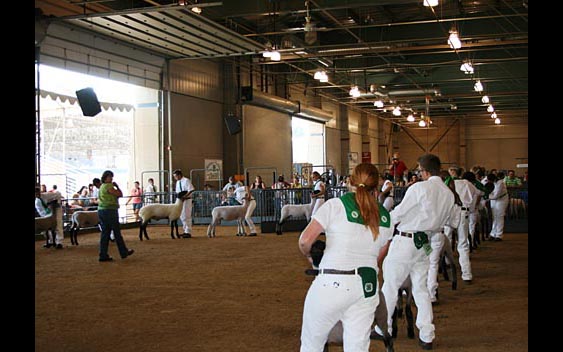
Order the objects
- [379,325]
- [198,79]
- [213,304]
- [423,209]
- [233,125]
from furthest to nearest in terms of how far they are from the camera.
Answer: [198,79]
[233,125]
[213,304]
[423,209]
[379,325]

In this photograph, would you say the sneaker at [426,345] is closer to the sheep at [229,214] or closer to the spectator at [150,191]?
the sheep at [229,214]

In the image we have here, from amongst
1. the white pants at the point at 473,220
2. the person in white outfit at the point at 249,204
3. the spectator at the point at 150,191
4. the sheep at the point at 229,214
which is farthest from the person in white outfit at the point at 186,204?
the white pants at the point at 473,220

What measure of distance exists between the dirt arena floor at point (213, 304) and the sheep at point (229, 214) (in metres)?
3.93

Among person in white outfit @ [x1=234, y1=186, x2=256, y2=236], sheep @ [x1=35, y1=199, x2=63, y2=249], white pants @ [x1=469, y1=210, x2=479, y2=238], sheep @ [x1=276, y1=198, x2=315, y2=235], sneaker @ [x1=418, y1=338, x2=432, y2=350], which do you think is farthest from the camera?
sheep @ [x1=276, y1=198, x2=315, y2=235]

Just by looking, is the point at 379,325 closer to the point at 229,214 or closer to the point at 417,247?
the point at 417,247

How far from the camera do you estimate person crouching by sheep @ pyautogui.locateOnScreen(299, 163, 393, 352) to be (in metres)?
3.98

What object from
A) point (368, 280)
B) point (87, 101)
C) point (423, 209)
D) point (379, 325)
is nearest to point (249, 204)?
point (87, 101)

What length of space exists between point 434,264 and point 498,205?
9069 mm

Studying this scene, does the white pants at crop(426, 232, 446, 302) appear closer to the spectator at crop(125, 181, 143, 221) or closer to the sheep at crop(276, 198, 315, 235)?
the sheep at crop(276, 198, 315, 235)

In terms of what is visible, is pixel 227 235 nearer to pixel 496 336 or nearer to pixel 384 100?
pixel 496 336

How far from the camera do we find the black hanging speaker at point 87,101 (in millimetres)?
18469

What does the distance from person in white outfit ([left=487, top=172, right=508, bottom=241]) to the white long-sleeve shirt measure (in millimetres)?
10753

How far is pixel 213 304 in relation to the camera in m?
8.58

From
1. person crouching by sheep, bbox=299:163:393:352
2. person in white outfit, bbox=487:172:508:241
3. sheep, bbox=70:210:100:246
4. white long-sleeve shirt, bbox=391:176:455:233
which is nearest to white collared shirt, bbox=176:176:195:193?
sheep, bbox=70:210:100:246
